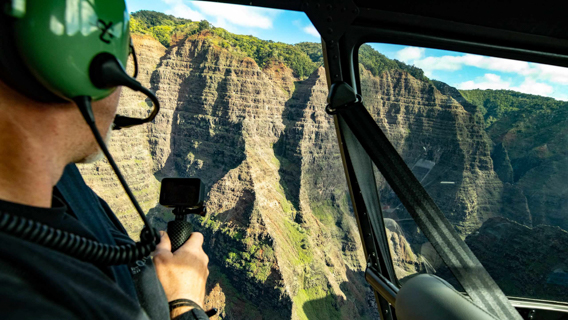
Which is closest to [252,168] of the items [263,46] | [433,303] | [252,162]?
[252,162]

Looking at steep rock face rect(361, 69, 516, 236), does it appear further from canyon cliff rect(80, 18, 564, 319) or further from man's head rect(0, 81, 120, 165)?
man's head rect(0, 81, 120, 165)

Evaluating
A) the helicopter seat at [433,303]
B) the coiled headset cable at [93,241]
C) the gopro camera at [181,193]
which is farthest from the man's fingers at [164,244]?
the helicopter seat at [433,303]

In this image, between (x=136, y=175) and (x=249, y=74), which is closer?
(x=136, y=175)

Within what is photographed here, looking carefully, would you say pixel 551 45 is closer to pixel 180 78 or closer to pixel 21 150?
pixel 21 150

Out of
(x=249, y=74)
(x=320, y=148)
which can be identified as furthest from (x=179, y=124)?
(x=320, y=148)

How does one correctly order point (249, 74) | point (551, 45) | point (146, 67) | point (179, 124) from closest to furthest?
point (551, 45) → point (146, 67) → point (179, 124) → point (249, 74)

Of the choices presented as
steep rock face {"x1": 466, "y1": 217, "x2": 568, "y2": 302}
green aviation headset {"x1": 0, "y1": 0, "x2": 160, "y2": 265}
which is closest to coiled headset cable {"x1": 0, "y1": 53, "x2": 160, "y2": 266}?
green aviation headset {"x1": 0, "y1": 0, "x2": 160, "y2": 265}

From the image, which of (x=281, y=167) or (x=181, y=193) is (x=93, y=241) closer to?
(x=181, y=193)
